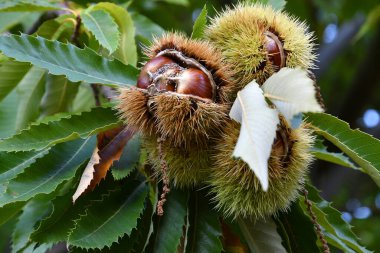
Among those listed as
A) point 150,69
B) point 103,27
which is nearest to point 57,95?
point 103,27

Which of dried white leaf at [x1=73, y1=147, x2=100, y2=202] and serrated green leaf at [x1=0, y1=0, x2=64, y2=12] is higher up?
serrated green leaf at [x1=0, y1=0, x2=64, y2=12]

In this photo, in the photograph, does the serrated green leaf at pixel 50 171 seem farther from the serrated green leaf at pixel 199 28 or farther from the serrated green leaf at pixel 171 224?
the serrated green leaf at pixel 199 28

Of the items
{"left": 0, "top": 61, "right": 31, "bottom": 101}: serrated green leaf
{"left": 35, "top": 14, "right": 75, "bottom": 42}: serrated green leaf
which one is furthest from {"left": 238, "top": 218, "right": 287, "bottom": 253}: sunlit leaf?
{"left": 35, "top": 14, "right": 75, "bottom": 42}: serrated green leaf

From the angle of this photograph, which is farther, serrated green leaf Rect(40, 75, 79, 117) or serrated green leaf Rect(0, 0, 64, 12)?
serrated green leaf Rect(40, 75, 79, 117)

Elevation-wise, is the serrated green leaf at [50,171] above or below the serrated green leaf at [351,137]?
below

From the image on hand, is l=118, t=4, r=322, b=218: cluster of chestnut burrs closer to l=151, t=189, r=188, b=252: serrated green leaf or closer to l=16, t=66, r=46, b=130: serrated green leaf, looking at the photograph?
l=151, t=189, r=188, b=252: serrated green leaf

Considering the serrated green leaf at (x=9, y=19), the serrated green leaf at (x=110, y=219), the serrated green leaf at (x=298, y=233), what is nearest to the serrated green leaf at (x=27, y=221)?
the serrated green leaf at (x=110, y=219)

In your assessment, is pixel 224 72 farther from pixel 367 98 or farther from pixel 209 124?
pixel 367 98
